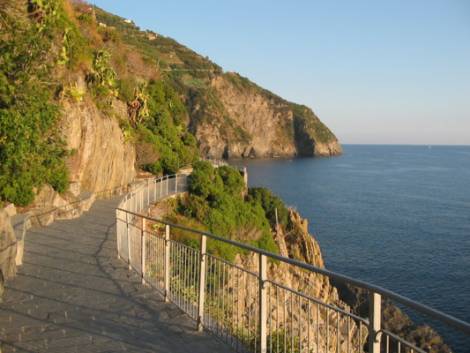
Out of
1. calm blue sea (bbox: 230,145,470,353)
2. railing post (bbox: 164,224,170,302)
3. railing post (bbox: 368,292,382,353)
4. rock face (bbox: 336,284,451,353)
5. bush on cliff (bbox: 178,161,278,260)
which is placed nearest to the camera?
railing post (bbox: 368,292,382,353)

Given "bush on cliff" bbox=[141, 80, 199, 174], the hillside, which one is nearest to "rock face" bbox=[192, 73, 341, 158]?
"bush on cliff" bbox=[141, 80, 199, 174]

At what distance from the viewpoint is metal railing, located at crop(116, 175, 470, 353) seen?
3.61 m

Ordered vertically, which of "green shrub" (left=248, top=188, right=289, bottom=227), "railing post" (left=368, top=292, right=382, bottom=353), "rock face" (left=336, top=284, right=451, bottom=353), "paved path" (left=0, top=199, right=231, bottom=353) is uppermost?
"railing post" (left=368, top=292, right=382, bottom=353)

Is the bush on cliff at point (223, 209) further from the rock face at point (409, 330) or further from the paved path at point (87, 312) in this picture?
the paved path at point (87, 312)

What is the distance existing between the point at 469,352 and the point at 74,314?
2196 cm

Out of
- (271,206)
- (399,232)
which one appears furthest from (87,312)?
(399,232)

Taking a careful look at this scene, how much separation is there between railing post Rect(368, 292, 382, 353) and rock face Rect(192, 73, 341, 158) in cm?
13311

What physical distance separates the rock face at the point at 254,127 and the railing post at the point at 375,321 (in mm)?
133109

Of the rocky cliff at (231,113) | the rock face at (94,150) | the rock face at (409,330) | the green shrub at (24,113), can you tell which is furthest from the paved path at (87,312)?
the rocky cliff at (231,113)

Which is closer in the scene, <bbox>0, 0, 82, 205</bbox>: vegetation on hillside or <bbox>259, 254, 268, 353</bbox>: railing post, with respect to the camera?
<bbox>259, 254, 268, 353</bbox>: railing post

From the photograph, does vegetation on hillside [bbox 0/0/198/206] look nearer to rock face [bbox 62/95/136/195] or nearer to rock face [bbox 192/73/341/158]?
rock face [bbox 62/95/136/195]

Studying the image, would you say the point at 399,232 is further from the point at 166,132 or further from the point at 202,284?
the point at 202,284

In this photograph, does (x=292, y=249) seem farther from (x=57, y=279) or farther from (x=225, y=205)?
(x=57, y=279)

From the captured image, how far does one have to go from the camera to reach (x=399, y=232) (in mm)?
45781
